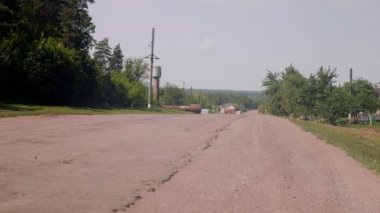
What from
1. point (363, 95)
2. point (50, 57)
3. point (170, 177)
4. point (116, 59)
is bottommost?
point (170, 177)

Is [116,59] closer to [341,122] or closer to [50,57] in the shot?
[341,122]

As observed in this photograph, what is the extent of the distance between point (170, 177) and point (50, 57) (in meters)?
32.4

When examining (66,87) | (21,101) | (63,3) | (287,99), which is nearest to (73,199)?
(21,101)

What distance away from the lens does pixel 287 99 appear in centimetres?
7706

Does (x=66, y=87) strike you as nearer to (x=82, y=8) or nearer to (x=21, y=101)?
(x=21, y=101)

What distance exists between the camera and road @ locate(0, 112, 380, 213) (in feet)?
27.0

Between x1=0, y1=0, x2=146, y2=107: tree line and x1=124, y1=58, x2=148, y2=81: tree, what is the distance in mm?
13201

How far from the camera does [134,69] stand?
7944cm

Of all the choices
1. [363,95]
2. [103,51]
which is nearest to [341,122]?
[363,95]

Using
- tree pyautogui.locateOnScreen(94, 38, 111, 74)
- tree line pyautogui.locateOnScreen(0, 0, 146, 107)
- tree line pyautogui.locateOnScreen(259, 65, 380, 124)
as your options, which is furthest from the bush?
tree pyautogui.locateOnScreen(94, 38, 111, 74)

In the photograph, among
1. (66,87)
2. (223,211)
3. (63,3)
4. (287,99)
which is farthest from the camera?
(287,99)

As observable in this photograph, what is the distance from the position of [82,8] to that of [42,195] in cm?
5371

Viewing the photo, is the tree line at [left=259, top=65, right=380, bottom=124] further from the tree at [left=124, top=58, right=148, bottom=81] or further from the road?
the road

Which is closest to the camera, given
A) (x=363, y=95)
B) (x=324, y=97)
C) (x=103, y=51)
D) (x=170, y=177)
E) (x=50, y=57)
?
(x=170, y=177)
